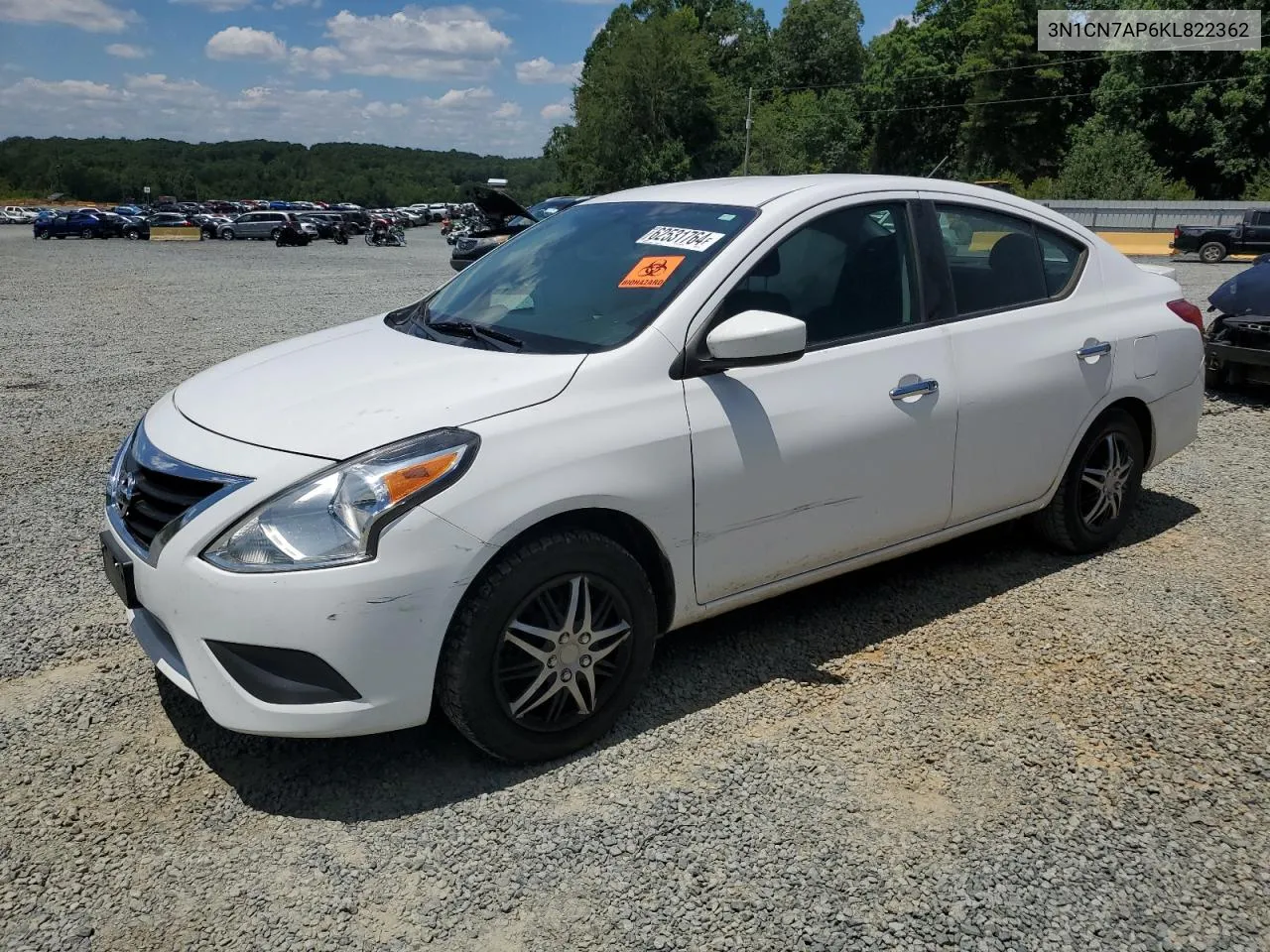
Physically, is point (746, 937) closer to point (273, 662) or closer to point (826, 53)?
point (273, 662)

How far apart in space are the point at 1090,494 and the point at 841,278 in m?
1.76

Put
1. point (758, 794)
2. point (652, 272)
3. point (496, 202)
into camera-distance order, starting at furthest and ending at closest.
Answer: point (496, 202), point (652, 272), point (758, 794)

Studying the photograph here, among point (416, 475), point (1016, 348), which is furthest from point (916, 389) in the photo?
point (416, 475)

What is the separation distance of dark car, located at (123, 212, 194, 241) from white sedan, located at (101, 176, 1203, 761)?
4933 cm

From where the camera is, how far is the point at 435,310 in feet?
13.3

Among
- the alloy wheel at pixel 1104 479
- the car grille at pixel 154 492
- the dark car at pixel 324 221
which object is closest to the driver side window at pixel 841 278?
the alloy wheel at pixel 1104 479

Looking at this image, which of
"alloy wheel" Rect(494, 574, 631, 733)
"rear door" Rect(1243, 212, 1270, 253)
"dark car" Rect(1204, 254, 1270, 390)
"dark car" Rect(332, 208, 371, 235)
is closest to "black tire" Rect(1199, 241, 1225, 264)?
"rear door" Rect(1243, 212, 1270, 253)

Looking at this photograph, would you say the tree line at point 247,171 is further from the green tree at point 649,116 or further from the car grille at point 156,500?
the car grille at point 156,500

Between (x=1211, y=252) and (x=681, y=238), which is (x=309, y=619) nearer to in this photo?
(x=681, y=238)

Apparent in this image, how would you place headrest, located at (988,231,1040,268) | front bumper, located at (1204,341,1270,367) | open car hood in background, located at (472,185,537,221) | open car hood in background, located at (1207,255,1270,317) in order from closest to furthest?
headrest, located at (988,231,1040,268) → front bumper, located at (1204,341,1270,367) → open car hood in background, located at (1207,255,1270,317) → open car hood in background, located at (472,185,537,221)

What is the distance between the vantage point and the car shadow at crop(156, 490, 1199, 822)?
9.91ft

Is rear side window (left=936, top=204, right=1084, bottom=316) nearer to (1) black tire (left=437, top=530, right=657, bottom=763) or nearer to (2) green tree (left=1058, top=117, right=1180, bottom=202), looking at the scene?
(1) black tire (left=437, top=530, right=657, bottom=763)

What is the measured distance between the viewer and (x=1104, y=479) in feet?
15.3

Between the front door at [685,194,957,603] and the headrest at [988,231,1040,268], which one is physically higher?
the headrest at [988,231,1040,268]
